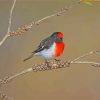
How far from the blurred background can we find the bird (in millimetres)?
2006

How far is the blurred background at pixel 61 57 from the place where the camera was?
656 centimetres

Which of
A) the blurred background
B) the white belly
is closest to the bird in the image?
the white belly

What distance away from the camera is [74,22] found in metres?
9.59

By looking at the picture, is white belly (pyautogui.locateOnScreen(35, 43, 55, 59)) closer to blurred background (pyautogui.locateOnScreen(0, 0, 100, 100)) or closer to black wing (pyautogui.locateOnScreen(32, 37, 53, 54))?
black wing (pyautogui.locateOnScreen(32, 37, 53, 54))

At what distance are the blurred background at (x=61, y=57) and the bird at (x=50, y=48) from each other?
201 cm

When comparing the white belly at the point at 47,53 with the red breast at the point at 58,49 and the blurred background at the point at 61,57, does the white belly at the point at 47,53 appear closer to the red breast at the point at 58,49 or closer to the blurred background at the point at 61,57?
the red breast at the point at 58,49

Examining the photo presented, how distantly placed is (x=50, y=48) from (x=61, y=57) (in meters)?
3.54

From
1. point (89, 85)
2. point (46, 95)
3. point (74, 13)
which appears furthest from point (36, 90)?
point (74, 13)

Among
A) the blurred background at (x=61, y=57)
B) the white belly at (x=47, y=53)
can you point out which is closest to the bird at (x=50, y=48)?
the white belly at (x=47, y=53)

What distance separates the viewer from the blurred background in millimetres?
6562

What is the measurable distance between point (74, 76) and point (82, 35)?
1544mm

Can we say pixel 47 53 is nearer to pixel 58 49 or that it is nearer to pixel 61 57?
pixel 58 49

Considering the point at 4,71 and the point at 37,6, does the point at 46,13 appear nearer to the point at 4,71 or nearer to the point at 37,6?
the point at 37,6

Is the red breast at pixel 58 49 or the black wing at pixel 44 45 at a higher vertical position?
the black wing at pixel 44 45
